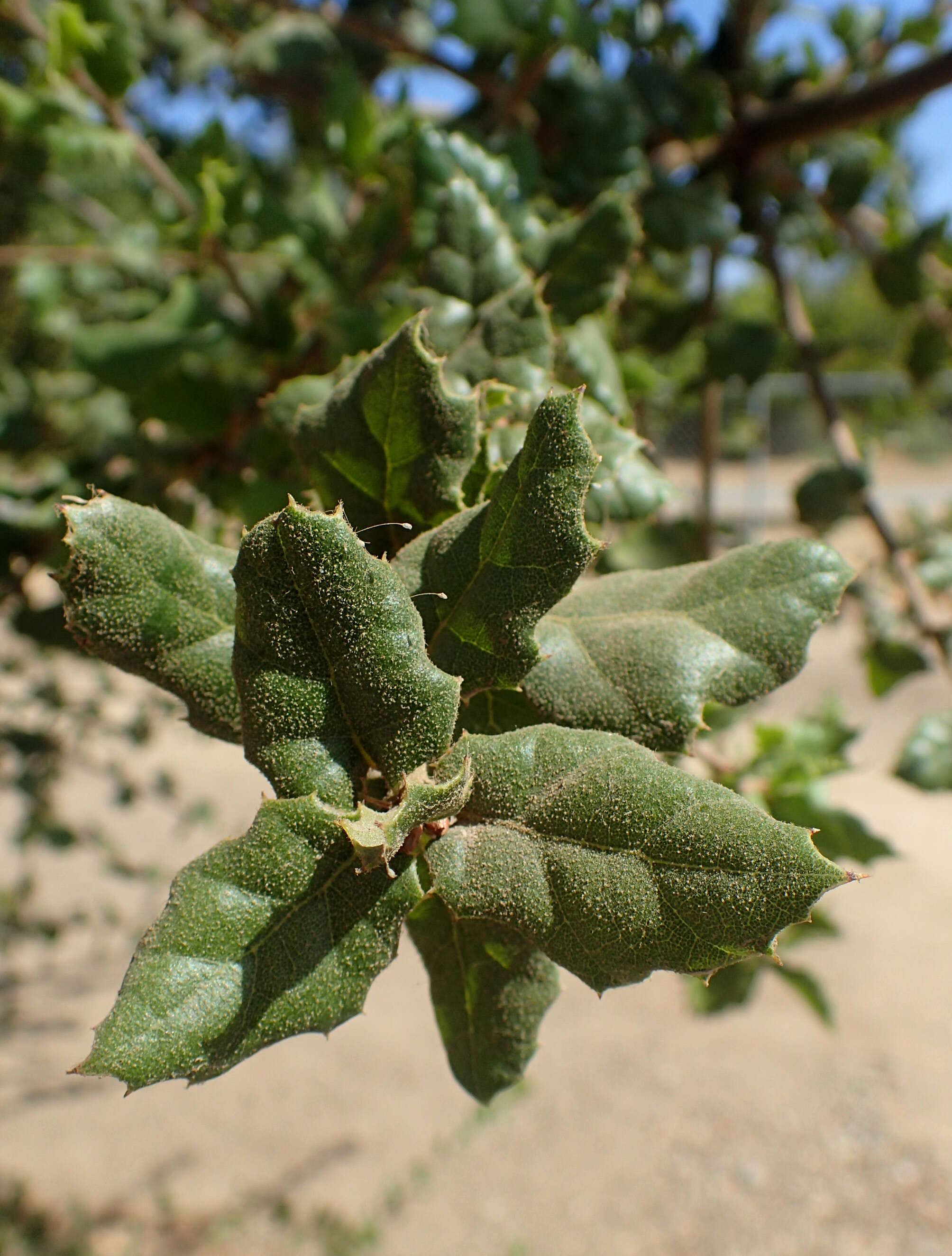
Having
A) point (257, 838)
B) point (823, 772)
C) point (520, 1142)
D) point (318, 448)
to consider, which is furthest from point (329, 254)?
point (520, 1142)

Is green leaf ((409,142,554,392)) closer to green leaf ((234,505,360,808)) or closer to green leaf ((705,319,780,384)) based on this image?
green leaf ((234,505,360,808))

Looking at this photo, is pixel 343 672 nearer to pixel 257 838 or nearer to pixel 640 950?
pixel 257 838

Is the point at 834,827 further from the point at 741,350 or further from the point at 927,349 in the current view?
the point at 927,349

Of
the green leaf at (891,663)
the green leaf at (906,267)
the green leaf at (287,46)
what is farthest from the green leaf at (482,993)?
Result: the green leaf at (287,46)

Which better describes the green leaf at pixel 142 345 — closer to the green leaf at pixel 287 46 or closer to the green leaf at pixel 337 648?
the green leaf at pixel 287 46

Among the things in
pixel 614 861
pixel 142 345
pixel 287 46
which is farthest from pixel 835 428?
pixel 614 861

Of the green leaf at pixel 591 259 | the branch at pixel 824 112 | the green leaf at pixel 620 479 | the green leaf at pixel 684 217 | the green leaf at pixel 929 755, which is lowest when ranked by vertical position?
the green leaf at pixel 929 755
